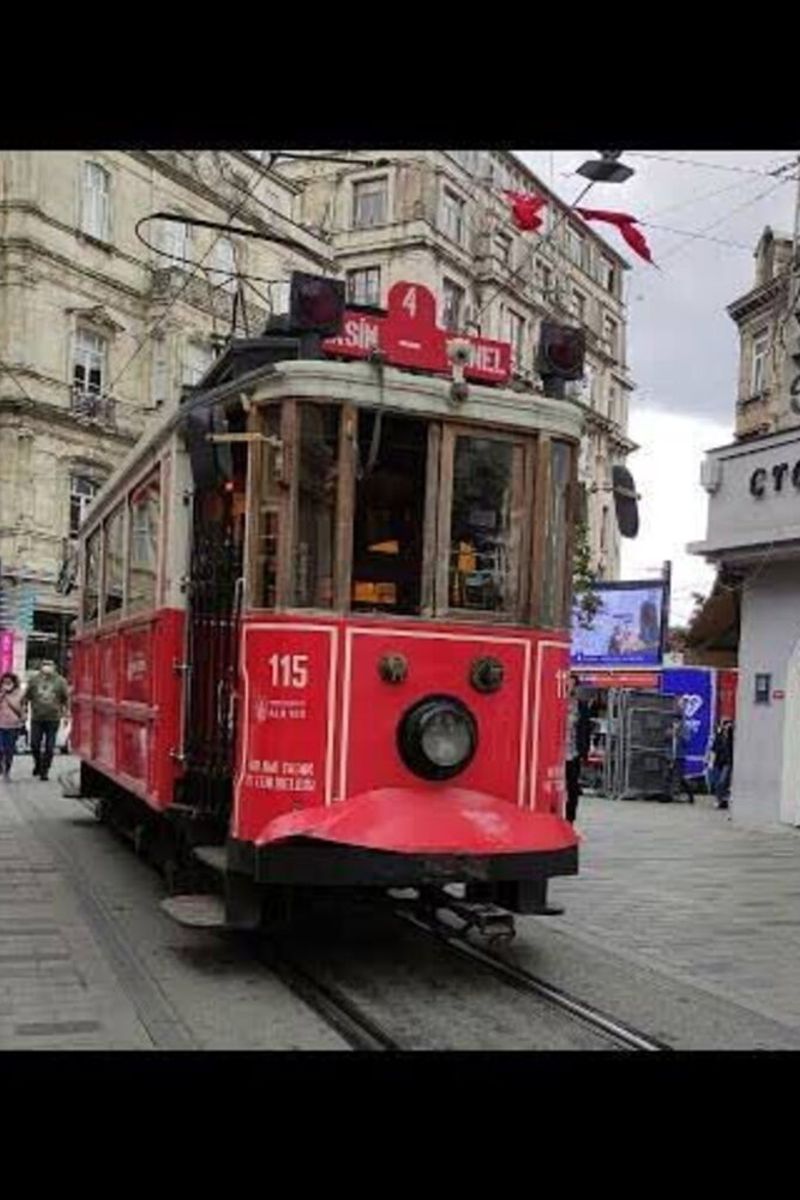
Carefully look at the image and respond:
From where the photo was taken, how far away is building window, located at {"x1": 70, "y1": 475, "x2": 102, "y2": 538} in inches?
1501

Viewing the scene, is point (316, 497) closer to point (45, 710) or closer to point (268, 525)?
point (268, 525)

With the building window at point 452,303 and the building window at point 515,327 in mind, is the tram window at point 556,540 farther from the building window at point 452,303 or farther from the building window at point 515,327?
the building window at point 452,303

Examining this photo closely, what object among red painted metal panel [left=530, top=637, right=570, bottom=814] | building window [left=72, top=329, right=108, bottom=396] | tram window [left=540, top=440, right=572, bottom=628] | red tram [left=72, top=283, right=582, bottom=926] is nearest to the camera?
red tram [left=72, top=283, right=582, bottom=926]

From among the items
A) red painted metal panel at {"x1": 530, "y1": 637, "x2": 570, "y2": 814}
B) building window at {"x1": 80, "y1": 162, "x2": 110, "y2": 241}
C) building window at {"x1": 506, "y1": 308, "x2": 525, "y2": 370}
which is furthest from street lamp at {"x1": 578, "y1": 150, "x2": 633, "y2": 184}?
building window at {"x1": 506, "y1": 308, "x2": 525, "y2": 370}

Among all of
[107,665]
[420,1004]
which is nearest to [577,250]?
[107,665]

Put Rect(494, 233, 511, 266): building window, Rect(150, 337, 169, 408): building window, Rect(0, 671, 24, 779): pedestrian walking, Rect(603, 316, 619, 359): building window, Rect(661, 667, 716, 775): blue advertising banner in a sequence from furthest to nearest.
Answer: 1. Rect(603, 316, 619, 359): building window
2. Rect(494, 233, 511, 266): building window
3. Rect(150, 337, 169, 408): building window
4. Rect(661, 667, 716, 775): blue advertising banner
5. Rect(0, 671, 24, 779): pedestrian walking

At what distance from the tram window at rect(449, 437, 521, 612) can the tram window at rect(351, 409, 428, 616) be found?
208 mm

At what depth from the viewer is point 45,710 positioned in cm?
1909

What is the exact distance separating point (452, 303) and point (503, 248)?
240cm

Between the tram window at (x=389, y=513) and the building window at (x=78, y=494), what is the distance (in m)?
A: 31.4

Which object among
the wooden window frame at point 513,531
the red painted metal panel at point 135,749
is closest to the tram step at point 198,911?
the red painted metal panel at point 135,749

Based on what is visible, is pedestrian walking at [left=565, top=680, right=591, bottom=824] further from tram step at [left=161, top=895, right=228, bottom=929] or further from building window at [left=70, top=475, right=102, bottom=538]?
building window at [left=70, top=475, right=102, bottom=538]

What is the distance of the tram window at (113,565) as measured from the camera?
11266mm
